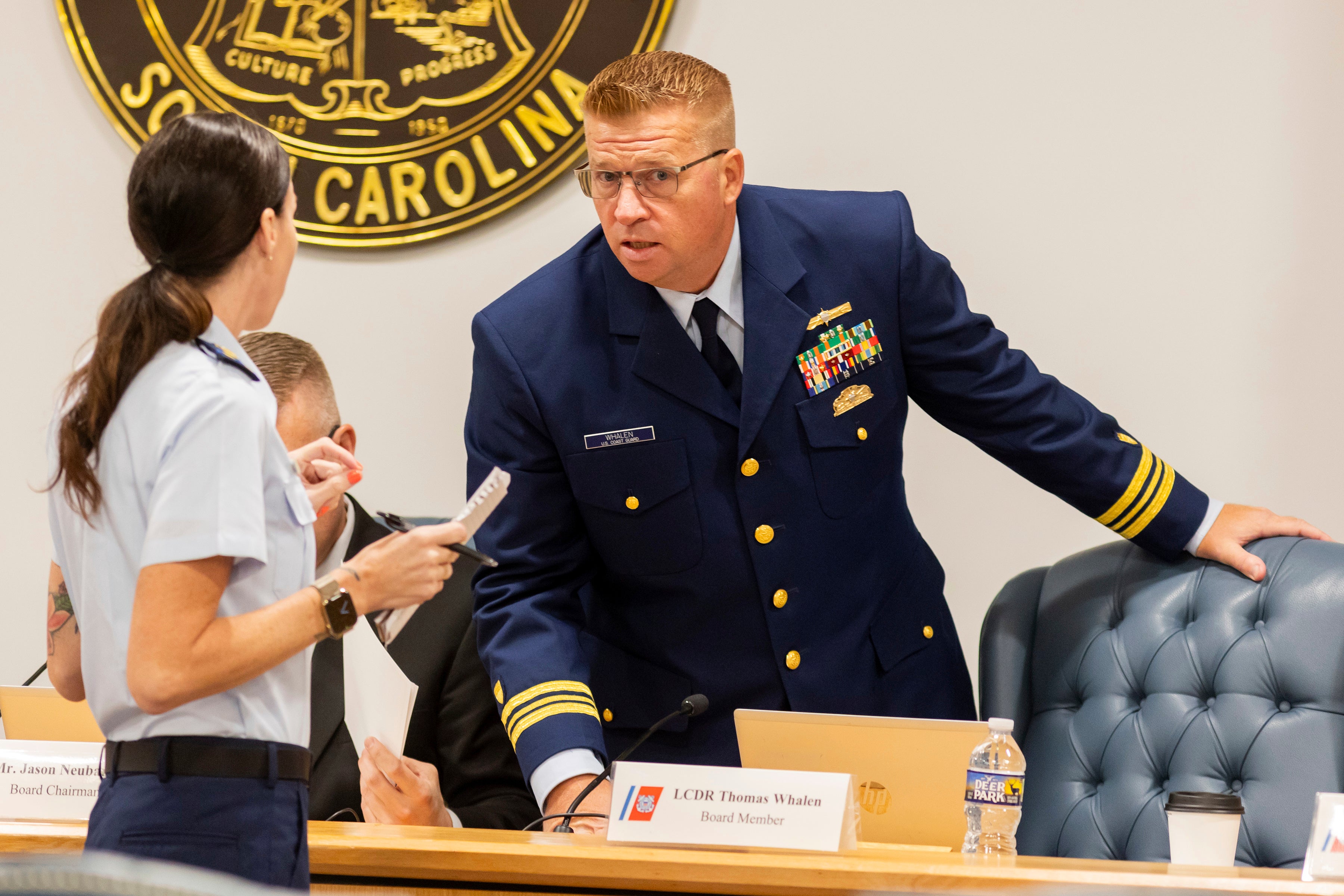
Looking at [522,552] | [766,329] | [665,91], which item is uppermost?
[665,91]

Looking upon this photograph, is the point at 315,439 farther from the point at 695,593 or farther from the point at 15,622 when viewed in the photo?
the point at 15,622

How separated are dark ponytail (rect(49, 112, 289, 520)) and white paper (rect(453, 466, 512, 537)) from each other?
0.29 meters

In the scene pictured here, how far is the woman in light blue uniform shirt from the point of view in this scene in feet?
3.60

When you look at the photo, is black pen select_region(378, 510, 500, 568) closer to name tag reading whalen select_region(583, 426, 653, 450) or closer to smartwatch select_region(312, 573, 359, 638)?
smartwatch select_region(312, 573, 359, 638)

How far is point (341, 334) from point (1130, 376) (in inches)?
60.8

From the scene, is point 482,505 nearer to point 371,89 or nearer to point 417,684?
point 417,684

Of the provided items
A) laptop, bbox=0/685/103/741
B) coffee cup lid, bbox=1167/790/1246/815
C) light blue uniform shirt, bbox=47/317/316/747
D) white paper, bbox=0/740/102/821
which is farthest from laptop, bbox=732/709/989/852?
laptop, bbox=0/685/103/741

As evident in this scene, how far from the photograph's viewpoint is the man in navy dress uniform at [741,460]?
75.2 inches

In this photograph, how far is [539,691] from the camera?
Result: 177cm

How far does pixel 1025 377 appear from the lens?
6.41ft

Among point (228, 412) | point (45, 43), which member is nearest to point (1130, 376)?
point (228, 412)

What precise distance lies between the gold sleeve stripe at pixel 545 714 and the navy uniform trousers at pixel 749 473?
0.39 ft

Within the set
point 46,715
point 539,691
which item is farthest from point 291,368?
point 539,691

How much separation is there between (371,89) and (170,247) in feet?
5.21
